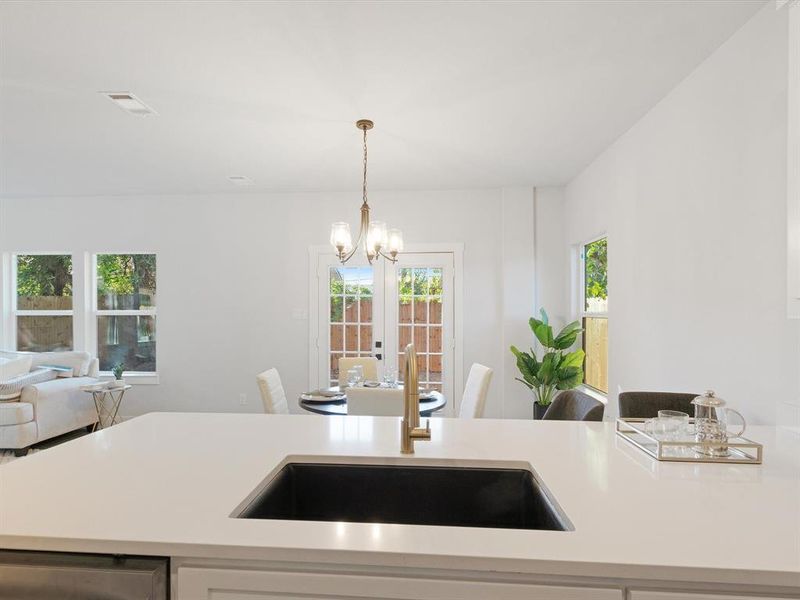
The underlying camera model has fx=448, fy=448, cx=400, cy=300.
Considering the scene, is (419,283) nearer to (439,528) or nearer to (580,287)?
(580,287)

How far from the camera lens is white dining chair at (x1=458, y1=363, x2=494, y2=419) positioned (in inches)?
122

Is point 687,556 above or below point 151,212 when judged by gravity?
below

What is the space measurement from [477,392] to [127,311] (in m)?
4.42

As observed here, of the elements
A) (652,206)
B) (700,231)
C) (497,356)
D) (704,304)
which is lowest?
(497,356)

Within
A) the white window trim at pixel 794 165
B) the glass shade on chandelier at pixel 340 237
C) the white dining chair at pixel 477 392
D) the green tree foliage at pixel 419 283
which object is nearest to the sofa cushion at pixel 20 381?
the glass shade on chandelier at pixel 340 237

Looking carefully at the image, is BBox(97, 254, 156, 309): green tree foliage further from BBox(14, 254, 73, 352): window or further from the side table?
the side table

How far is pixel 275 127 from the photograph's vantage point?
10.5 ft

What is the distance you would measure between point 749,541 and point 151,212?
5.88 meters

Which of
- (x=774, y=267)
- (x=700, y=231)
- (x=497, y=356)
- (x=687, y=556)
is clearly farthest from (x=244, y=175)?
(x=687, y=556)

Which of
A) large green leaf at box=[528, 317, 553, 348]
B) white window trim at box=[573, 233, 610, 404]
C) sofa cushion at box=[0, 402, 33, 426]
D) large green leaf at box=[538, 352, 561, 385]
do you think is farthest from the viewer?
white window trim at box=[573, 233, 610, 404]

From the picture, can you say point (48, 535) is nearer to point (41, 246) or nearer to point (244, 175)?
point (244, 175)

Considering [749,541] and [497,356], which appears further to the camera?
[497,356]

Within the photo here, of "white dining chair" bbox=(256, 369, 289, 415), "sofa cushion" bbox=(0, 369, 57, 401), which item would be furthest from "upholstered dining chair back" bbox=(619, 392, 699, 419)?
"sofa cushion" bbox=(0, 369, 57, 401)

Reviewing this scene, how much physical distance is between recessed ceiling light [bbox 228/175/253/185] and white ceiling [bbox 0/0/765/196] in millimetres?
406
